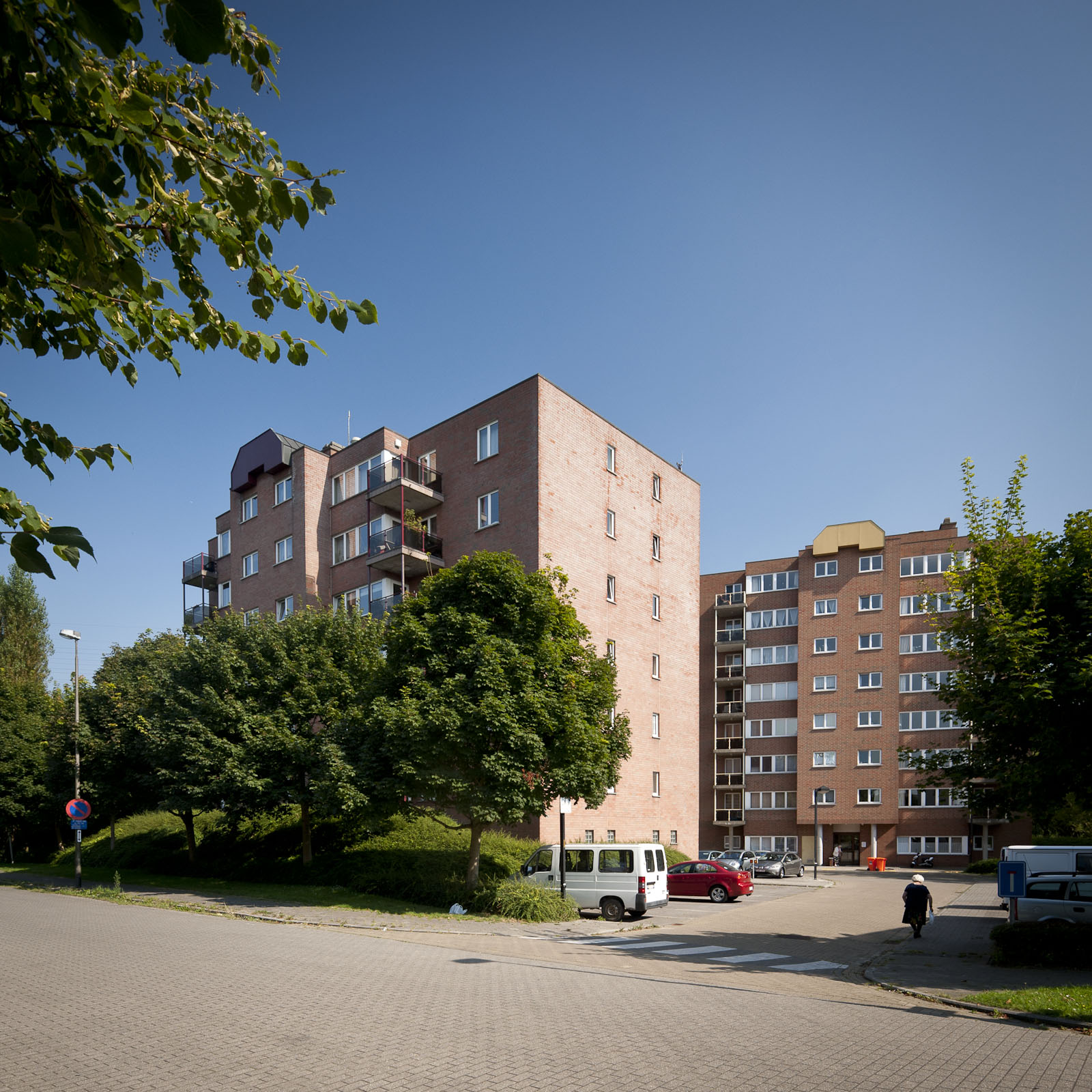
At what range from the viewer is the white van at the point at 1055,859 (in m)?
21.2

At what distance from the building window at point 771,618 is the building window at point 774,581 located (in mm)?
1612

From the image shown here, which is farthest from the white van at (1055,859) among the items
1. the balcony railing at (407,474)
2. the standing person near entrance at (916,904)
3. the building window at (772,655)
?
the building window at (772,655)

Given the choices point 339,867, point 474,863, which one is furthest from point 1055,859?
point 339,867

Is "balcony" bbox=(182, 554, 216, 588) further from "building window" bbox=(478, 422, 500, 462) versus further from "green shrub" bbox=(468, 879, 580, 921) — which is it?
"green shrub" bbox=(468, 879, 580, 921)

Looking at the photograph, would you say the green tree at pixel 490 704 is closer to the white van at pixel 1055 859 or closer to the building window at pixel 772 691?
the white van at pixel 1055 859

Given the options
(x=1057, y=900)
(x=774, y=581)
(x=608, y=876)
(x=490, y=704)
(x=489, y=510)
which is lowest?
(x=608, y=876)

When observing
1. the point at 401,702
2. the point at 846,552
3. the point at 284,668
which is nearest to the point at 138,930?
the point at 401,702

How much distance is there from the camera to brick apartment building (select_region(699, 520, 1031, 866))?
57500 mm

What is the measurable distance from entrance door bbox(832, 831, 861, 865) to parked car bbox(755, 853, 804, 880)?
15.7 m

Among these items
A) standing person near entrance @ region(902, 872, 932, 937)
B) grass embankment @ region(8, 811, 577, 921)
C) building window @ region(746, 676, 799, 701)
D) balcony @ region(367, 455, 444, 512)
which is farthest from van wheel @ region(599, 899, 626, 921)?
building window @ region(746, 676, 799, 701)

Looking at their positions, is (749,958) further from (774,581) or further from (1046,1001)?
(774,581)

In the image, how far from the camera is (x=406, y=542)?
36688 millimetres

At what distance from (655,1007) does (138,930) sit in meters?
12.5

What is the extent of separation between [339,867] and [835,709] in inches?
1692
